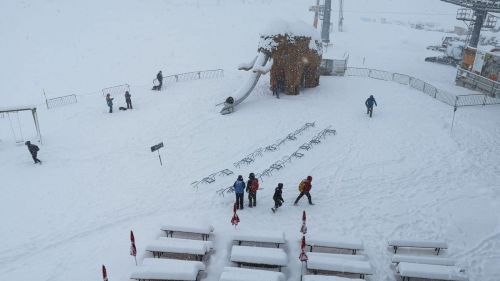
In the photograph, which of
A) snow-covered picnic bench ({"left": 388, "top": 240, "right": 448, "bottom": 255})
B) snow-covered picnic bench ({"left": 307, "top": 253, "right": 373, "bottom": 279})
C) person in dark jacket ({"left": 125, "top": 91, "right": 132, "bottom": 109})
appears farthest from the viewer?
person in dark jacket ({"left": 125, "top": 91, "right": 132, "bottom": 109})

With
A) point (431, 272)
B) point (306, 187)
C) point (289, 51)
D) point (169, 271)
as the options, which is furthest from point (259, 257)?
point (289, 51)

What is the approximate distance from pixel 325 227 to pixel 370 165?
591cm

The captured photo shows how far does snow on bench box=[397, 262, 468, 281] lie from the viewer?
1058 cm

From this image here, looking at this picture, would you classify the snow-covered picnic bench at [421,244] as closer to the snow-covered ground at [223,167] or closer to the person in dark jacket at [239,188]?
the snow-covered ground at [223,167]

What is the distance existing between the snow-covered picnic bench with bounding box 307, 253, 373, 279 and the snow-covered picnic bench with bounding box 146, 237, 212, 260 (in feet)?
10.8

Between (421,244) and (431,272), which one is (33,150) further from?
(431,272)

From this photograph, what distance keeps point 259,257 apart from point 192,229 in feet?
8.99

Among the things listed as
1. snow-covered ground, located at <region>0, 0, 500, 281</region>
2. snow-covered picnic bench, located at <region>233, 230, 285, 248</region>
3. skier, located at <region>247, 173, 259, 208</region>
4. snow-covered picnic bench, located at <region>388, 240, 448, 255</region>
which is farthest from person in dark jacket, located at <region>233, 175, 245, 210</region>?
snow-covered picnic bench, located at <region>388, 240, 448, 255</region>

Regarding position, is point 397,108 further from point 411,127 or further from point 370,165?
point 370,165

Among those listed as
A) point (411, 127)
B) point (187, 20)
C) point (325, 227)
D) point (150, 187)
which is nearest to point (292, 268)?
point (325, 227)

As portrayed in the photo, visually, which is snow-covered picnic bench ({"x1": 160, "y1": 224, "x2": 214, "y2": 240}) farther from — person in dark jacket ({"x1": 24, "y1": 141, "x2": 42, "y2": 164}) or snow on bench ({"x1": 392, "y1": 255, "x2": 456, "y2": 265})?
person in dark jacket ({"x1": 24, "y1": 141, "x2": 42, "y2": 164})

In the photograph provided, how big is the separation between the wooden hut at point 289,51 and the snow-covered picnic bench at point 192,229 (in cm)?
1638

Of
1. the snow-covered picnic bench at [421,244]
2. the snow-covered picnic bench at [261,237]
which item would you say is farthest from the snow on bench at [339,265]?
the snow-covered picnic bench at [421,244]

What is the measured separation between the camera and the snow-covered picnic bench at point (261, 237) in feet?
39.6
